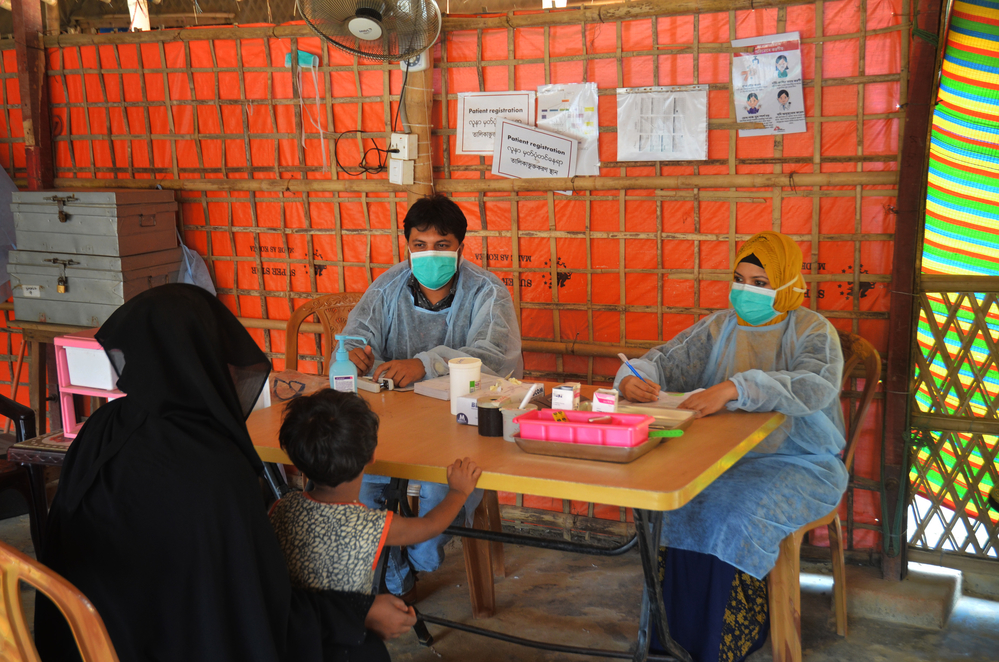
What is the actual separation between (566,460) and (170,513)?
2.84 feet

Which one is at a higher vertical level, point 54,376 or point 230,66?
point 230,66

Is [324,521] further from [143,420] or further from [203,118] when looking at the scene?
[203,118]

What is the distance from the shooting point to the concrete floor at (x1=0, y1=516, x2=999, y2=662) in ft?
8.68

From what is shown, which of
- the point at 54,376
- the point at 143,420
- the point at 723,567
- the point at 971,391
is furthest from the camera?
the point at 54,376

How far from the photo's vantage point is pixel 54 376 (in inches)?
173

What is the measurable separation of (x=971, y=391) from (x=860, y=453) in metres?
0.50

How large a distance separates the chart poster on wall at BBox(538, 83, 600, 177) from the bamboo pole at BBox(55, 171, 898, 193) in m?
0.09

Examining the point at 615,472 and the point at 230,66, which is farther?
the point at 230,66

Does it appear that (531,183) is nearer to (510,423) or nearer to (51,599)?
(510,423)

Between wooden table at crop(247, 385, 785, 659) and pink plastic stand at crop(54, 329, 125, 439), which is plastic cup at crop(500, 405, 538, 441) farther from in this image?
pink plastic stand at crop(54, 329, 125, 439)

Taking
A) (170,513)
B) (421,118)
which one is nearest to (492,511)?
(170,513)

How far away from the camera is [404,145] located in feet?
11.9

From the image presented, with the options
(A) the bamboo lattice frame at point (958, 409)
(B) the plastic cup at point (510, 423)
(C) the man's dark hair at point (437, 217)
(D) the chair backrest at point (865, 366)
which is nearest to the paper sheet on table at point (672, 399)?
(B) the plastic cup at point (510, 423)

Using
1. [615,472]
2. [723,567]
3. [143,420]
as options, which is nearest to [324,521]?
[143,420]
